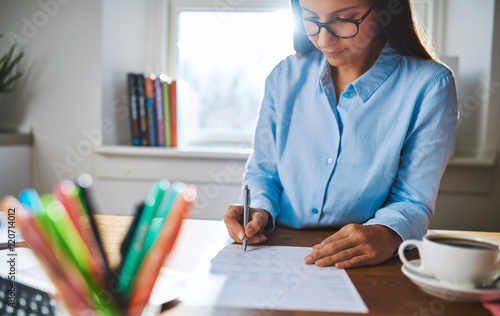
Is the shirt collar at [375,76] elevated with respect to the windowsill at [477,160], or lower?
elevated

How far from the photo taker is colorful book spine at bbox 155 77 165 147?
1863 millimetres

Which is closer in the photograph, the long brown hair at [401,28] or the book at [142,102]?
the long brown hair at [401,28]

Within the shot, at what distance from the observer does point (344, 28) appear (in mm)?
918

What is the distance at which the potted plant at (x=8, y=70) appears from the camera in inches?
69.5

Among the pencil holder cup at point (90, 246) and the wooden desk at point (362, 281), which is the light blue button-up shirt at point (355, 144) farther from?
the pencil holder cup at point (90, 246)

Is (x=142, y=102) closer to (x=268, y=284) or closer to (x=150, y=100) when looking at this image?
(x=150, y=100)

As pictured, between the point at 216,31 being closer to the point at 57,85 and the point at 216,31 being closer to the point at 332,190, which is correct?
the point at 57,85

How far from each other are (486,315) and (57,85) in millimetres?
1894

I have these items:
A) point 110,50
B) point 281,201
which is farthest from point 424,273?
point 110,50

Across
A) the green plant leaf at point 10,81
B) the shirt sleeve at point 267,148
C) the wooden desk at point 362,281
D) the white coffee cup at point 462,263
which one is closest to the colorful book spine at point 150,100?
the green plant leaf at point 10,81

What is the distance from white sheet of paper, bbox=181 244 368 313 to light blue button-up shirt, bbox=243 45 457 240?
23 cm

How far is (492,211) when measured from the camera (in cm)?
179

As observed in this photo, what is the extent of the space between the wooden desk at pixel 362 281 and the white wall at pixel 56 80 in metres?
1.13

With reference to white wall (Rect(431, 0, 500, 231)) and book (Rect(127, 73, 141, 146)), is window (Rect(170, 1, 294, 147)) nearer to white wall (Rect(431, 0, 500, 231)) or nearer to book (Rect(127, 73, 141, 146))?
book (Rect(127, 73, 141, 146))
